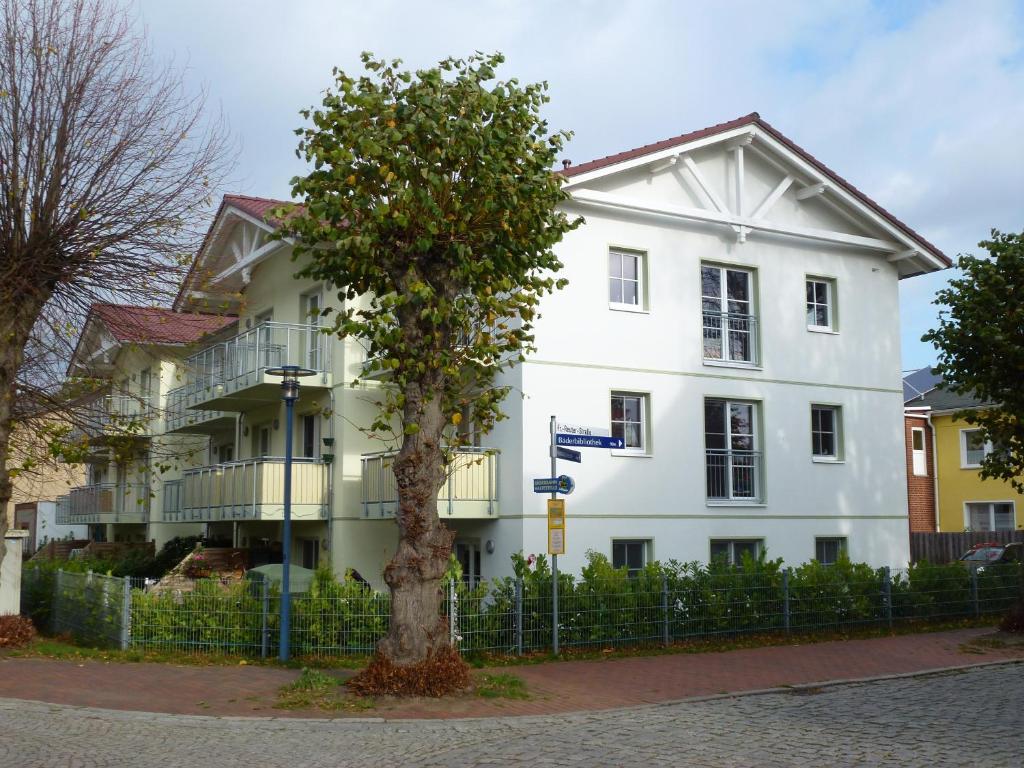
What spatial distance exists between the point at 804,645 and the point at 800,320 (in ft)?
25.7

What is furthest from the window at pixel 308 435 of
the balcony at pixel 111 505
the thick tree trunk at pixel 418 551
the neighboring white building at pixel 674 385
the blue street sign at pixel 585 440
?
the thick tree trunk at pixel 418 551

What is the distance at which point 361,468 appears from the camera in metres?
21.7

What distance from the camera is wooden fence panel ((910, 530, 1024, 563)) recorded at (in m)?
35.7

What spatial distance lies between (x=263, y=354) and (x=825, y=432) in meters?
11.5

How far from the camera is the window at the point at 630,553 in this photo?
20453 millimetres

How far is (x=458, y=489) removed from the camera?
63.6 ft

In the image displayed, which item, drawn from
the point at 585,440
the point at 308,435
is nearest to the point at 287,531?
the point at 585,440

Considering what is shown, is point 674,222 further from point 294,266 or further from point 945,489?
point 945,489

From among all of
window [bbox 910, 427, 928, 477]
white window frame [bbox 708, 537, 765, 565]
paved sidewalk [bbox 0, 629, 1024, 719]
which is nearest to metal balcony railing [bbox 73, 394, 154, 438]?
paved sidewalk [bbox 0, 629, 1024, 719]

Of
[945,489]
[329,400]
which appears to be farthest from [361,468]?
[945,489]

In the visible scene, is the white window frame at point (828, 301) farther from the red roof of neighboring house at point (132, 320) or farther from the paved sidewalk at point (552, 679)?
the red roof of neighboring house at point (132, 320)

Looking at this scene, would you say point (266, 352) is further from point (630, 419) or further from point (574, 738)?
point (574, 738)

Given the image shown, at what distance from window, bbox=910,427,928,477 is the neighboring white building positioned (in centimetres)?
1671

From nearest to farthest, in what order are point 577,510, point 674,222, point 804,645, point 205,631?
point 205,631
point 804,645
point 577,510
point 674,222
